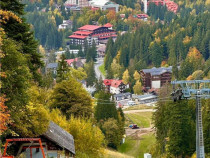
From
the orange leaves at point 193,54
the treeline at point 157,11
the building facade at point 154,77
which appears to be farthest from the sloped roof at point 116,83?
the treeline at point 157,11

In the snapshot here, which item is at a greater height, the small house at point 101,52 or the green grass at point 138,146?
the green grass at point 138,146

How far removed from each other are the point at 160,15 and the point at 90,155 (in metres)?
164

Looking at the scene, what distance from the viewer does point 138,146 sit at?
5459 cm

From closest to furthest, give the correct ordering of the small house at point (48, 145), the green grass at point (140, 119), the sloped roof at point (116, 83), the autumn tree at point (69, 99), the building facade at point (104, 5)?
the small house at point (48, 145) → the autumn tree at point (69, 99) → the green grass at point (140, 119) → the sloped roof at point (116, 83) → the building facade at point (104, 5)

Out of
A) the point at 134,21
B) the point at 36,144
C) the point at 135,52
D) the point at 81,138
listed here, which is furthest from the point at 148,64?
the point at 36,144

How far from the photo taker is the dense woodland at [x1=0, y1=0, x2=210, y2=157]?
16.5 m

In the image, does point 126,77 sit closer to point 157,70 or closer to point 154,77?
point 154,77

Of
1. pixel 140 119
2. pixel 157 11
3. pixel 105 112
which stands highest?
pixel 105 112

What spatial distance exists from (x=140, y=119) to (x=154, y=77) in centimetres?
2928

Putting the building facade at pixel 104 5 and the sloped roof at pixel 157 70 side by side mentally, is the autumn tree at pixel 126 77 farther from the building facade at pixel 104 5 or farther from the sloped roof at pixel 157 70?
the building facade at pixel 104 5

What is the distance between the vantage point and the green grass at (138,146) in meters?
50.8

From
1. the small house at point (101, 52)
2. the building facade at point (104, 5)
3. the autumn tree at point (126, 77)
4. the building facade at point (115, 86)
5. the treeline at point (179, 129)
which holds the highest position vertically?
the treeline at point (179, 129)

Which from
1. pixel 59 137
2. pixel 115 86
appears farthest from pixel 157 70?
pixel 59 137

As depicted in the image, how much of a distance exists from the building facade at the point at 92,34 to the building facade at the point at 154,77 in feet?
154
